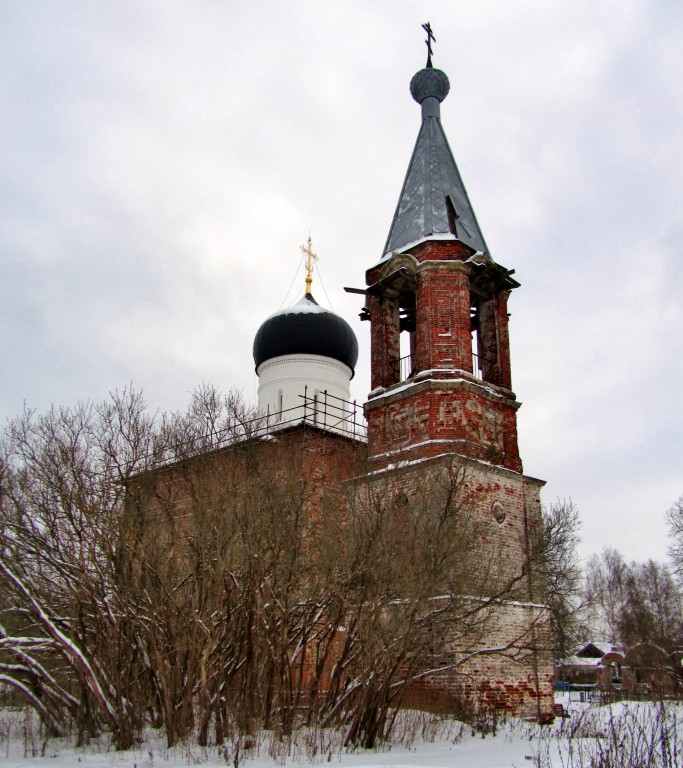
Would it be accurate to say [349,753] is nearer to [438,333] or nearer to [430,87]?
[438,333]

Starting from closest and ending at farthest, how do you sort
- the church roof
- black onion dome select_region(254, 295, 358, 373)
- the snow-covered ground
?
the snow-covered ground, the church roof, black onion dome select_region(254, 295, 358, 373)

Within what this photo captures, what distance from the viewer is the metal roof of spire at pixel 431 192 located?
672 inches

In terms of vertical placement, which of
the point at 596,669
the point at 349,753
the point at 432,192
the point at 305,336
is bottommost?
the point at 596,669

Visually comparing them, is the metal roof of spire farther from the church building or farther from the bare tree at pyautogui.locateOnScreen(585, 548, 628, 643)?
the bare tree at pyautogui.locateOnScreen(585, 548, 628, 643)

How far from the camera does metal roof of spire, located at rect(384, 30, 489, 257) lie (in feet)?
56.0

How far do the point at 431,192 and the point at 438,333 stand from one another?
4022mm

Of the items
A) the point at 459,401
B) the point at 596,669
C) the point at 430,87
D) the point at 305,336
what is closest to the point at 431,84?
the point at 430,87

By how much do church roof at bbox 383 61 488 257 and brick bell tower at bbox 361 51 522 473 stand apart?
0.03 metres

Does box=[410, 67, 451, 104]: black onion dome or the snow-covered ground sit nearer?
the snow-covered ground

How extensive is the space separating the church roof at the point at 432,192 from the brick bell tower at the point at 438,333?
0.11 feet

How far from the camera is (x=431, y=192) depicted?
17.9 metres

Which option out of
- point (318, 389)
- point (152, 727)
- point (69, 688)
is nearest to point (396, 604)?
point (152, 727)

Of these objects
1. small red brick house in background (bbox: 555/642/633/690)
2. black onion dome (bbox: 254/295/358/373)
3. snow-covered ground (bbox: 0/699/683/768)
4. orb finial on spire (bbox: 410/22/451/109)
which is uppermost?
orb finial on spire (bbox: 410/22/451/109)

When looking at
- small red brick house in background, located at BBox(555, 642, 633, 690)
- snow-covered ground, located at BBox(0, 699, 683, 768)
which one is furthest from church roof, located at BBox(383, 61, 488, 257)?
small red brick house in background, located at BBox(555, 642, 633, 690)
